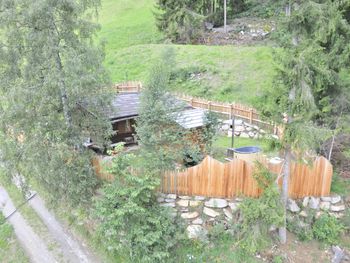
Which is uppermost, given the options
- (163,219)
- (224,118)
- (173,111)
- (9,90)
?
(9,90)

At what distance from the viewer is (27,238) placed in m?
13.5

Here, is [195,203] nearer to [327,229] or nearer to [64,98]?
[327,229]

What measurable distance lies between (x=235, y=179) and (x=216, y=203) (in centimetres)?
112

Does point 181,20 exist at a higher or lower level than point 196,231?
higher

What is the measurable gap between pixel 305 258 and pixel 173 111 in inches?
280

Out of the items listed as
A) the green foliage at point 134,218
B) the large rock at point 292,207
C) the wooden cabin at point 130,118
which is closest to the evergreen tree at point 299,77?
the large rock at point 292,207

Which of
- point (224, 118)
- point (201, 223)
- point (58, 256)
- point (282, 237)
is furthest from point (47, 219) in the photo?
point (224, 118)

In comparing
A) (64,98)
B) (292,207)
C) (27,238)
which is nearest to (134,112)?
(64,98)

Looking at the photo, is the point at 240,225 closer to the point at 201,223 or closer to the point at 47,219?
the point at 201,223

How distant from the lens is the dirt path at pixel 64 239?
492 inches

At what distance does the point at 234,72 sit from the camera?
78.0 feet

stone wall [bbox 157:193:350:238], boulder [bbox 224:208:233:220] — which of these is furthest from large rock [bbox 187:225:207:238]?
boulder [bbox 224:208:233:220]

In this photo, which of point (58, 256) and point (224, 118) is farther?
point (224, 118)

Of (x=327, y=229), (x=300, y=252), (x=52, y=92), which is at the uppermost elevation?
(x=52, y=92)
